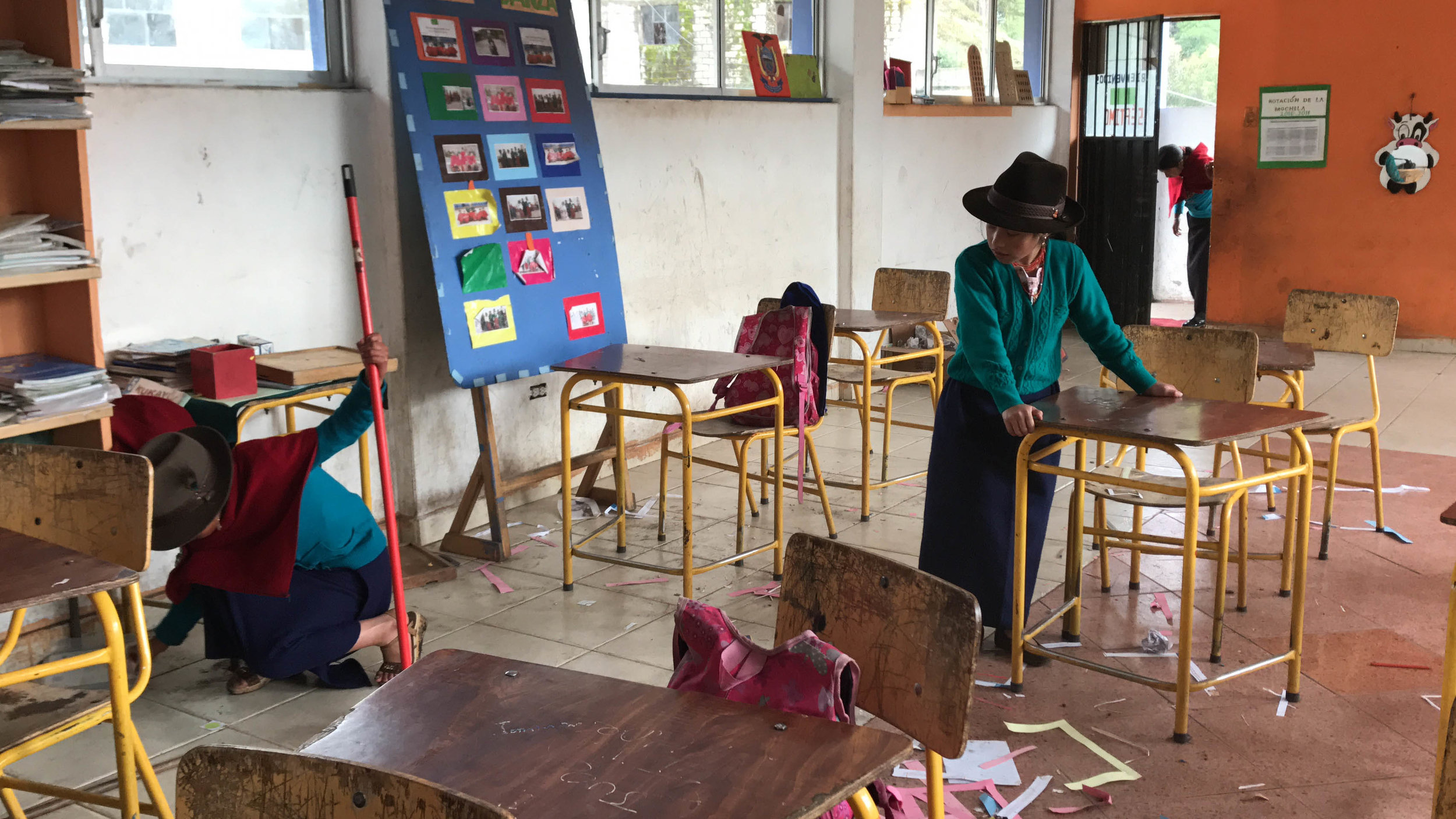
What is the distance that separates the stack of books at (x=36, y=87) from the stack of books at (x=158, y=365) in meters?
0.80

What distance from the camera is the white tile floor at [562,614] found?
3.19 meters

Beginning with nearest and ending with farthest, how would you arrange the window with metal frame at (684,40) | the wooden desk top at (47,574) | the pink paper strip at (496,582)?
the wooden desk top at (47,574) < the pink paper strip at (496,582) < the window with metal frame at (684,40)

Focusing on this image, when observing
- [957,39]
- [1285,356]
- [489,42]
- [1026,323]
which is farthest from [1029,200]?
[957,39]

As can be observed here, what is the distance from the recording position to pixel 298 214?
438cm

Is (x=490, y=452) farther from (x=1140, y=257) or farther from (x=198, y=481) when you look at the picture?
(x=1140, y=257)

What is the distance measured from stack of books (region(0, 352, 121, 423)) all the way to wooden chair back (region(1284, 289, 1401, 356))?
4.10 meters

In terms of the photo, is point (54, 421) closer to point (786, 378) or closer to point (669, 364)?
point (669, 364)

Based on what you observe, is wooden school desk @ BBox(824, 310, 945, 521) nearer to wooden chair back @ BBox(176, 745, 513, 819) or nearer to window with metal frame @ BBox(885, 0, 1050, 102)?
window with metal frame @ BBox(885, 0, 1050, 102)

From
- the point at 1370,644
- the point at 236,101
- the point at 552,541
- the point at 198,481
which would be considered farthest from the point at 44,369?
the point at 1370,644

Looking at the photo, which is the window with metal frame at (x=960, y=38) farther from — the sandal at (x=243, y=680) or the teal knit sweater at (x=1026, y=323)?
the sandal at (x=243, y=680)

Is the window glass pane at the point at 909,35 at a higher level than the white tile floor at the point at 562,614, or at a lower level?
higher

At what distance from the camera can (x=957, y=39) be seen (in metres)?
8.84

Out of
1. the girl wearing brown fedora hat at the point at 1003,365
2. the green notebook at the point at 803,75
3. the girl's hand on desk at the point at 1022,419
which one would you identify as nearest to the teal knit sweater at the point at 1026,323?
the girl wearing brown fedora hat at the point at 1003,365

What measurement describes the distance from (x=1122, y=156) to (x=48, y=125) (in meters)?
8.47
